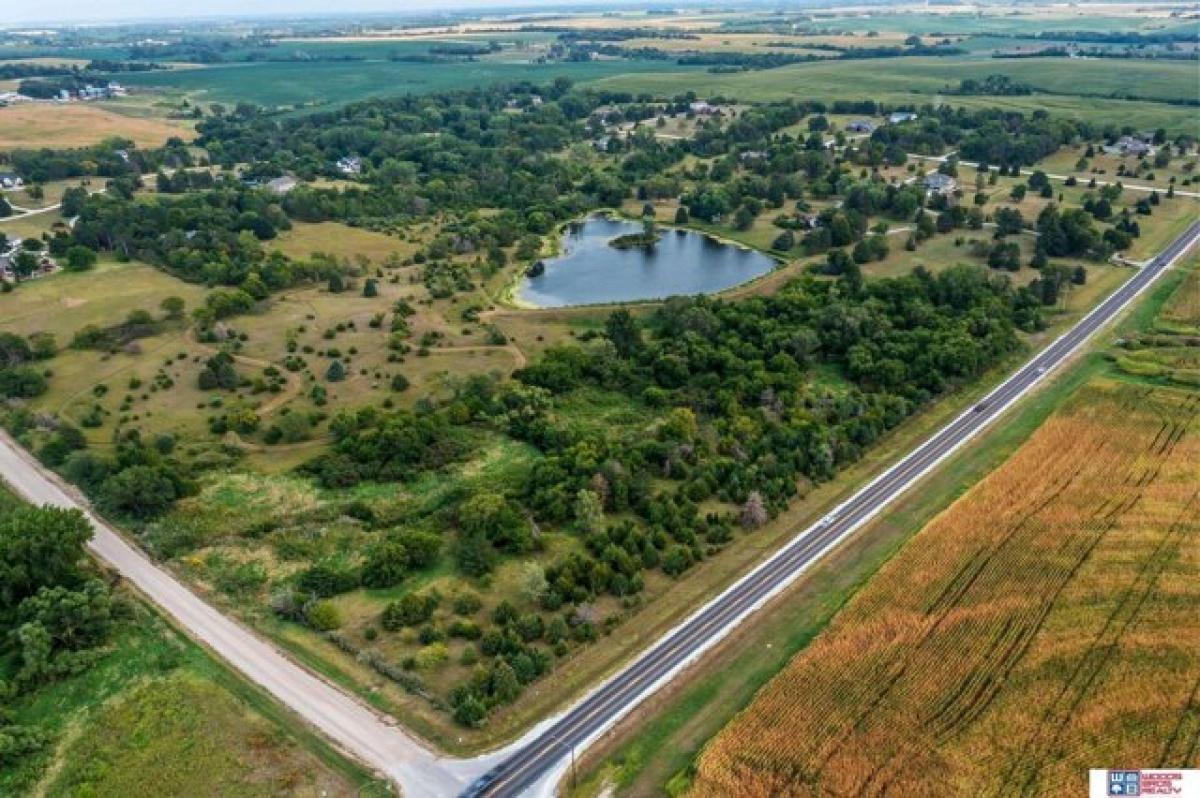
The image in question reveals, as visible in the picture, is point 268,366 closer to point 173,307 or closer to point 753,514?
point 173,307

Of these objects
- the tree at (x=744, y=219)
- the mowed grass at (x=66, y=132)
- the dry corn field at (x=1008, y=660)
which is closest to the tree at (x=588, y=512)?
the dry corn field at (x=1008, y=660)

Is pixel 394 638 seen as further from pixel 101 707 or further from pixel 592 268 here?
pixel 592 268

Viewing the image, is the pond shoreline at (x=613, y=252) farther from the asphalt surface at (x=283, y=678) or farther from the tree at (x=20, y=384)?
the asphalt surface at (x=283, y=678)

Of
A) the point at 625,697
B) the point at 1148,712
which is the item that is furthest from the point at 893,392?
the point at 625,697
